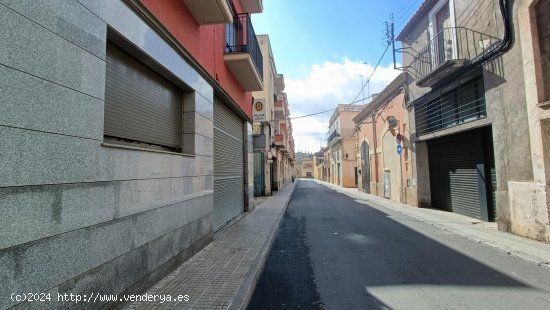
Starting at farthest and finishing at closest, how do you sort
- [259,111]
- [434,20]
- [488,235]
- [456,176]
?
1. [259,111]
2. [434,20]
3. [456,176]
4. [488,235]

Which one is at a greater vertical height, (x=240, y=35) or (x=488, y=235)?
(x=240, y=35)

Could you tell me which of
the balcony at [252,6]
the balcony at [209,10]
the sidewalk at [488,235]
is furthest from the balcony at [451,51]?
the balcony at [209,10]

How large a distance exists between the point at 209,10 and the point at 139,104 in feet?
8.98

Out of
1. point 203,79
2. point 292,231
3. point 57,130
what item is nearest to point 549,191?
point 292,231

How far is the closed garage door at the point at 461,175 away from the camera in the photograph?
10.1 meters

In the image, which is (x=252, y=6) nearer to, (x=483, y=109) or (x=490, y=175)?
(x=483, y=109)

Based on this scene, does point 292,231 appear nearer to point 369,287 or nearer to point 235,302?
point 369,287

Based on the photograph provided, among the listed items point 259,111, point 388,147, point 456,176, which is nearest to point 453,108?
point 456,176

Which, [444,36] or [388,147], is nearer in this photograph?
[444,36]

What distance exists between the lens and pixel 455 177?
39.3ft

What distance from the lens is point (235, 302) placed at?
3.70 m

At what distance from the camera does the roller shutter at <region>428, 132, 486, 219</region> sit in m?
10.7

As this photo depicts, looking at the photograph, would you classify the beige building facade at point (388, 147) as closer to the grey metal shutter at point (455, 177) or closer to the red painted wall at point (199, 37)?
the grey metal shutter at point (455, 177)

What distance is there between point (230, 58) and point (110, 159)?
610cm
